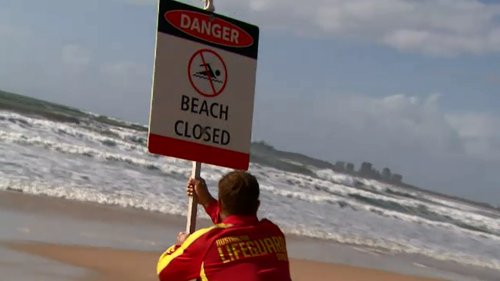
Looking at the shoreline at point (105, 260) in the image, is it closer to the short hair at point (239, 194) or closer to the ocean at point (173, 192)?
the ocean at point (173, 192)

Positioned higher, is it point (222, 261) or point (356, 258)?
point (222, 261)

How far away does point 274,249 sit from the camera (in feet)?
9.62

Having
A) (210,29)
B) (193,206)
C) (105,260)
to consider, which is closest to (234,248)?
(193,206)

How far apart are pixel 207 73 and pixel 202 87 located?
71 mm

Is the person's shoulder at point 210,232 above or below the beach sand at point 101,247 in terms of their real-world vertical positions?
above

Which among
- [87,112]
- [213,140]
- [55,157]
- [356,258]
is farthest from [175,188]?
[87,112]

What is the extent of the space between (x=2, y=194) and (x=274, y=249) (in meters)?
8.83

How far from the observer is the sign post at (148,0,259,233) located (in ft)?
10.6

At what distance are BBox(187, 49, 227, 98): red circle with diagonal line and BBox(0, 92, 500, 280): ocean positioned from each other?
28.7ft

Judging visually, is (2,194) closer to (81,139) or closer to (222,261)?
(222,261)

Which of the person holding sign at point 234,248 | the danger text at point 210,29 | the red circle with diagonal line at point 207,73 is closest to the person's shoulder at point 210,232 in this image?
the person holding sign at point 234,248

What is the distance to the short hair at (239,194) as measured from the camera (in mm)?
2904

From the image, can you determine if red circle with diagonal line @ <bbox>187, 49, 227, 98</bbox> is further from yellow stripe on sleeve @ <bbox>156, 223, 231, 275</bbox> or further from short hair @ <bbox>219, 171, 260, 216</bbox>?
yellow stripe on sleeve @ <bbox>156, 223, 231, 275</bbox>

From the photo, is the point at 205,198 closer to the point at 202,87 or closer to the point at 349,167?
the point at 202,87
